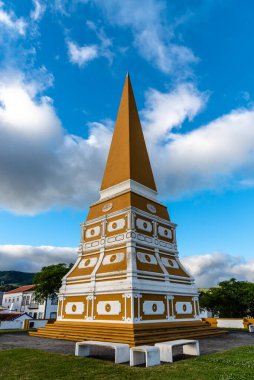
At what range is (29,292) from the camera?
4719 cm

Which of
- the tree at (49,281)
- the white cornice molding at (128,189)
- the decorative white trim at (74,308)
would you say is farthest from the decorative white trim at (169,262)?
the tree at (49,281)

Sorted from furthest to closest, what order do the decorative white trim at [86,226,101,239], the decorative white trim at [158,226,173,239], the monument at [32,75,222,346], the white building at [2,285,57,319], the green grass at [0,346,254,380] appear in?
the white building at [2,285,57,319]
the decorative white trim at [158,226,173,239]
the decorative white trim at [86,226,101,239]
the monument at [32,75,222,346]
the green grass at [0,346,254,380]

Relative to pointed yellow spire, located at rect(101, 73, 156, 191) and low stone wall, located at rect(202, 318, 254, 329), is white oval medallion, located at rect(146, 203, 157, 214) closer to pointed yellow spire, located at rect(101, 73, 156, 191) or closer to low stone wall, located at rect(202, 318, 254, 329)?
pointed yellow spire, located at rect(101, 73, 156, 191)

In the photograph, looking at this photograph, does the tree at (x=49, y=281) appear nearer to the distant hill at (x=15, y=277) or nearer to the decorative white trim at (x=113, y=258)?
the decorative white trim at (x=113, y=258)

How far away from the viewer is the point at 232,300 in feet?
111

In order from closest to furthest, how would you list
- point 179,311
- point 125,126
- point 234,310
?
point 179,311, point 125,126, point 234,310

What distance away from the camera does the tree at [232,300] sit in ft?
107

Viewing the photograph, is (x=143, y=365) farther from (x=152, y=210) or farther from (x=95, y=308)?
(x=152, y=210)

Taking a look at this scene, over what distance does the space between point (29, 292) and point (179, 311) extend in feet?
124

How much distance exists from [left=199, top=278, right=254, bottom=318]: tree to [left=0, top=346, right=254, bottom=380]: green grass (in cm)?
2692

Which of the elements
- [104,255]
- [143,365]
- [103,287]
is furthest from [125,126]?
[143,365]

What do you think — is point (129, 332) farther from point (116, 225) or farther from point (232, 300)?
point (232, 300)

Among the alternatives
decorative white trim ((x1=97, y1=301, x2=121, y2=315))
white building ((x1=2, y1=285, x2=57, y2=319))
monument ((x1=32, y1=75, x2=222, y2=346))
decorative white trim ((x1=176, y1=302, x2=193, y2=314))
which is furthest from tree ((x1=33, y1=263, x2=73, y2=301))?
decorative white trim ((x1=176, y1=302, x2=193, y2=314))

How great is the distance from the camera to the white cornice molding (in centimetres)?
1969
